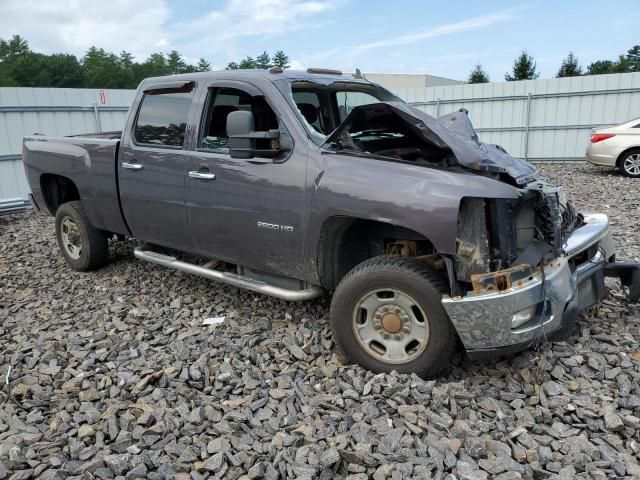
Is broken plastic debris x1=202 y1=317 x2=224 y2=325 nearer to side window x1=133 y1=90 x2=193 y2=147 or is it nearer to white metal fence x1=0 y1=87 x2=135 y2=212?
side window x1=133 y1=90 x2=193 y2=147

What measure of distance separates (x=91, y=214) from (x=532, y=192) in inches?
169

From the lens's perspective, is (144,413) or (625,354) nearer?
(144,413)

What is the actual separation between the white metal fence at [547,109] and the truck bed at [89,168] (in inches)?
533

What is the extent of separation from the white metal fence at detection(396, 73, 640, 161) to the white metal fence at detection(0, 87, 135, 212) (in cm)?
1034

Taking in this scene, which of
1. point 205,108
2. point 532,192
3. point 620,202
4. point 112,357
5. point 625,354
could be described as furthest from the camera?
point 620,202

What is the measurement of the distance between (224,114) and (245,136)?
88 centimetres

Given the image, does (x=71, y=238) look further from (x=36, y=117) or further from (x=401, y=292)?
(x=36, y=117)

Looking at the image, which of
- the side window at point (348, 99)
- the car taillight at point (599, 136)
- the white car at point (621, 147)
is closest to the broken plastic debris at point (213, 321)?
the side window at point (348, 99)

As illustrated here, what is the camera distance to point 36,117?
438 inches

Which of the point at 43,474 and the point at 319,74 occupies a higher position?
the point at 319,74

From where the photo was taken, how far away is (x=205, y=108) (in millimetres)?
4410

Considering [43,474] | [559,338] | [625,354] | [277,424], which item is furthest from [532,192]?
[43,474]

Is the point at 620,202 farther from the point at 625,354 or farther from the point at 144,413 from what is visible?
the point at 144,413

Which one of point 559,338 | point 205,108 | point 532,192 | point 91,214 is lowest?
point 559,338
